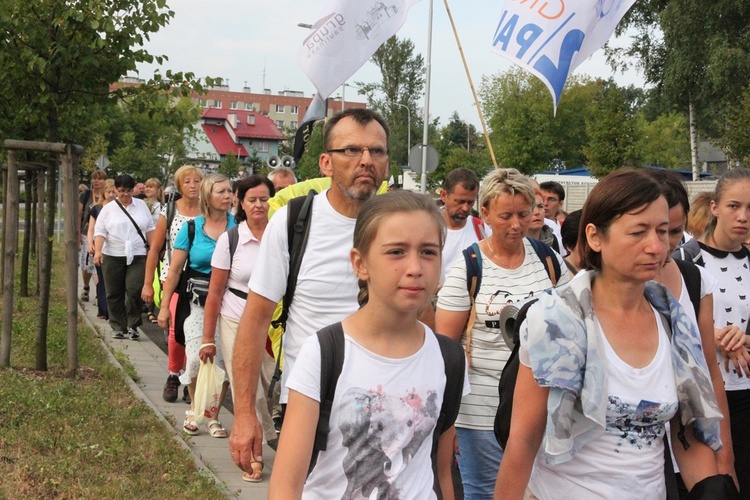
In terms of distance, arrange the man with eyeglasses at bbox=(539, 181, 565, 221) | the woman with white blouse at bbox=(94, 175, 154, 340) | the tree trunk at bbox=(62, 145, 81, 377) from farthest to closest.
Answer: the woman with white blouse at bbox=(94, 175, 154, 340)
the man with eyeglasses at bbox=(539, 181, 565, 221)
the tree trunk at bbox=(62, 145, 81, 377)

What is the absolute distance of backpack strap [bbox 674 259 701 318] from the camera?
12.6 feet

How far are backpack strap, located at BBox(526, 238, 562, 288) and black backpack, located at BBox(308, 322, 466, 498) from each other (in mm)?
1913

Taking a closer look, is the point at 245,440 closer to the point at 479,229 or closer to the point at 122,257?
the point at 479,229

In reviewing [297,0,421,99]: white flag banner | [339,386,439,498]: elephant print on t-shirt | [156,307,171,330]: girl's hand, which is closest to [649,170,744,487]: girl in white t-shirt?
[339,386,439,498]: elephant print on t-shirt

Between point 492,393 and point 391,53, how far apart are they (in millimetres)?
80397

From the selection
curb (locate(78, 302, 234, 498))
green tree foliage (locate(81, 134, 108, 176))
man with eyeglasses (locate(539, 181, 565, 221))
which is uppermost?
green tree foliage (locate(81, 134, 108, 176))

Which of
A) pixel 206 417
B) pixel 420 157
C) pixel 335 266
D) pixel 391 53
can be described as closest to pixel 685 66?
pixel 420 157

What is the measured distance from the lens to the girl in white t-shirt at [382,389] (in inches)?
109

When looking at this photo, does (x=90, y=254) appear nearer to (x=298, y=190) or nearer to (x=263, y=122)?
(x=298, y=190)

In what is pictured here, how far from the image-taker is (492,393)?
15.3 feet

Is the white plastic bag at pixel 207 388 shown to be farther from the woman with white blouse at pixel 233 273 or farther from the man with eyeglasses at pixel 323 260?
the man with eyeglasses at pixel 323 260

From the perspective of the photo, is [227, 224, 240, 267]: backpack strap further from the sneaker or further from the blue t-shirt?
the sneaker

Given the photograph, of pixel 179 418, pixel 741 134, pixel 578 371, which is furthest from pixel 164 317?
pixel 741 134

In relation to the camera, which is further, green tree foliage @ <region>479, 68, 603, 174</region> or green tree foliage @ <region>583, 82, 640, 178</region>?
green tree foliage @ <region>479, 68, 603, 174</region>
